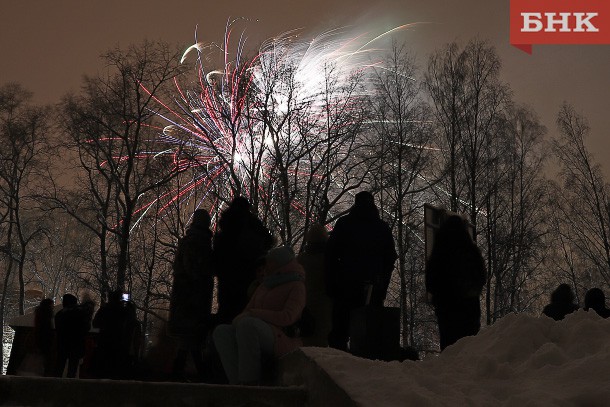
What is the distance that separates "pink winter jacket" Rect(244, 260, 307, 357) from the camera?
213 inches

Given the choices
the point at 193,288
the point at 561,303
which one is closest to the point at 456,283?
the point at 561,303

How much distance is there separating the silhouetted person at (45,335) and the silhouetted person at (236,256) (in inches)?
205

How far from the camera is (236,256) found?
729cm

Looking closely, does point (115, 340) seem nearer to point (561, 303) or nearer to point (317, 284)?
point (317, 284)

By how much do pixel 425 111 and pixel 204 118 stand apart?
8513mm

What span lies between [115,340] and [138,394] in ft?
19.8

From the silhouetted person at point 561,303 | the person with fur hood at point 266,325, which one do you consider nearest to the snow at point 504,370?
the person with fur hood at point 266,325

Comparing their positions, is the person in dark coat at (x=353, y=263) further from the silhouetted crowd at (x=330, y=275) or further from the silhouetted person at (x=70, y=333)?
the silhouetted person at (x=70, y=333)

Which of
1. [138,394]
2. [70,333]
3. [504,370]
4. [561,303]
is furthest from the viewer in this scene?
[70,333]

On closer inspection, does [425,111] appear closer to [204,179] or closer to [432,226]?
[204,179]

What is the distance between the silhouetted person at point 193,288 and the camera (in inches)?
291

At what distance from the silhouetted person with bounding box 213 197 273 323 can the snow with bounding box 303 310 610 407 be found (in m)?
2.89

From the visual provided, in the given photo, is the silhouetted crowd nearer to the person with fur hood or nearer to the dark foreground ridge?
the person with fur hood

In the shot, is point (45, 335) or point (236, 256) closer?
point (236, 256)
